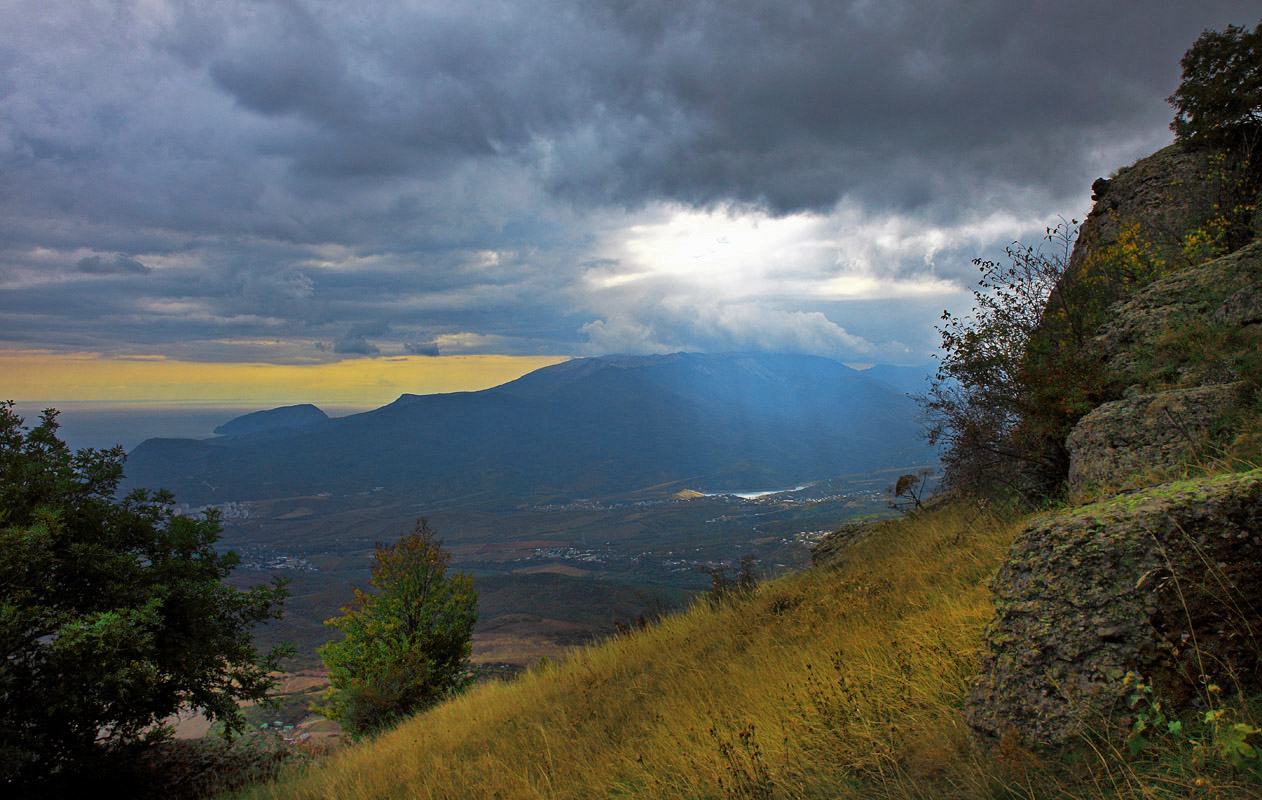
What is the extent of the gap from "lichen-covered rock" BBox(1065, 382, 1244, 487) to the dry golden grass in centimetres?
115

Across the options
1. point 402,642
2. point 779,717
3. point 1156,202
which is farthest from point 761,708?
point 402,642

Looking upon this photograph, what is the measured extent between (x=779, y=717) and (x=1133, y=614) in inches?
100

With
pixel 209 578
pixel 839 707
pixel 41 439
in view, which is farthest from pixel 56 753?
pixel 839 707

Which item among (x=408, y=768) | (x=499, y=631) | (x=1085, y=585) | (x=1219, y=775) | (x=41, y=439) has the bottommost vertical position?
(x=499, y=631)

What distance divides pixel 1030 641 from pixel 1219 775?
0.85m

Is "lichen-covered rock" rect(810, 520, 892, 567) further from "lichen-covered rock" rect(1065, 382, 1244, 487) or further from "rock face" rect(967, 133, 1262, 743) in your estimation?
"rock face" rect(967, 133, 1262, 743)

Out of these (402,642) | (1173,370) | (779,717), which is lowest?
(402,642)

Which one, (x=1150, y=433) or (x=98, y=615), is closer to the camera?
(x=1150, y=433)

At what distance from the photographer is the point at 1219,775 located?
221cm

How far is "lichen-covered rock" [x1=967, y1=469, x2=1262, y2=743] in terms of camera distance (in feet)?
8.58

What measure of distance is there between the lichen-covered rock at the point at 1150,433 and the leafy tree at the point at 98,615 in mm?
14560

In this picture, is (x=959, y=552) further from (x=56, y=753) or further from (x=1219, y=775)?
(x=56, y=753)

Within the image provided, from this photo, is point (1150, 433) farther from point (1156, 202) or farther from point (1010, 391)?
point (1156, 202)

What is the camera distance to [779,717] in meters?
4.48
